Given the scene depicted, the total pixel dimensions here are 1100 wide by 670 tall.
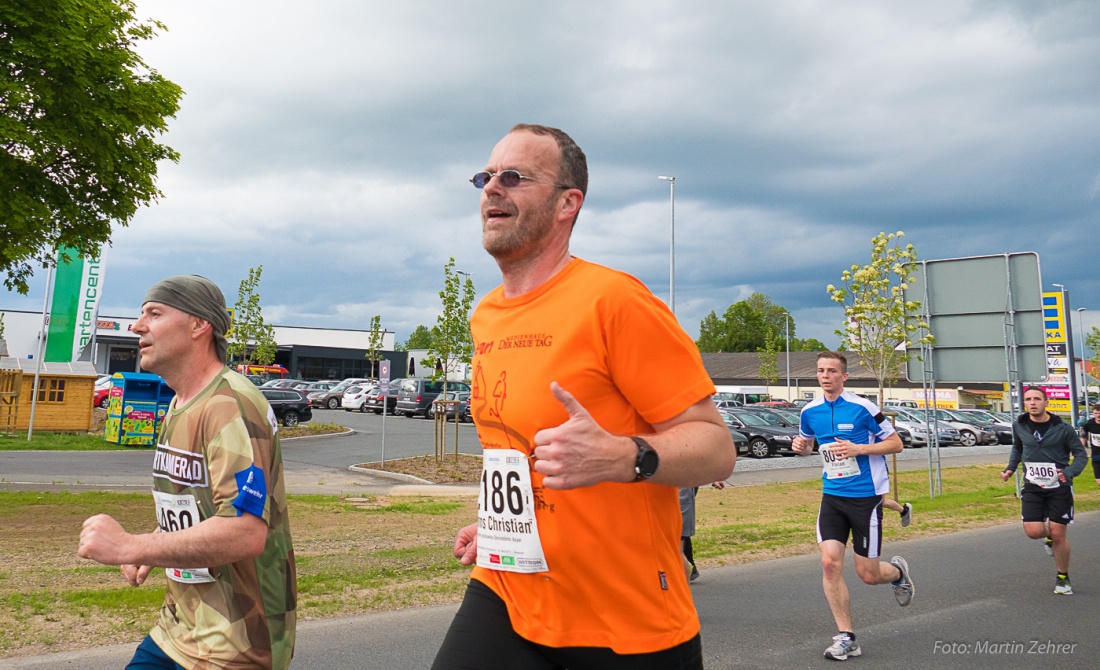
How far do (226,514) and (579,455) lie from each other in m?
1.09

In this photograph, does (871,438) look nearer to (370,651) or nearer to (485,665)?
(370,651)

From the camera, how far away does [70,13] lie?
11797 millimetres

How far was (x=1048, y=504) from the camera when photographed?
8648mm

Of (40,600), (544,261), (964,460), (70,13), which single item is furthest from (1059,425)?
(964,460)

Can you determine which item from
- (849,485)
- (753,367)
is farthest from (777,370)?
(849,485)

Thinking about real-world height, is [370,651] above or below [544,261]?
below

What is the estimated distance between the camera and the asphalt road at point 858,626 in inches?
219

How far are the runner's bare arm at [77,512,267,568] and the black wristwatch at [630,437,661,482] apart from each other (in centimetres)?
113

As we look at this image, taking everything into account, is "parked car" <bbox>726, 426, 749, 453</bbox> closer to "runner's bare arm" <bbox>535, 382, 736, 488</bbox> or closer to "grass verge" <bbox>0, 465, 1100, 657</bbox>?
"grass verge" <bbox>0, 465, 1100, 657</bbox>

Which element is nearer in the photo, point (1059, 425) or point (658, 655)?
point (658, 655)

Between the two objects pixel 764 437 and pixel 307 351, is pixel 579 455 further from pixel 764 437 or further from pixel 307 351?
pixel 307 351

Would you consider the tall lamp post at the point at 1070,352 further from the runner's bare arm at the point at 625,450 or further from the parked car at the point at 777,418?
the runner's bare arm at the point at 625,450

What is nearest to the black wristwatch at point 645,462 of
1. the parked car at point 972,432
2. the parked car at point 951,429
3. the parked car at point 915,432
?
the parked car at point 915,432

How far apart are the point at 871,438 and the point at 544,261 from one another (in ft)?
15.9
